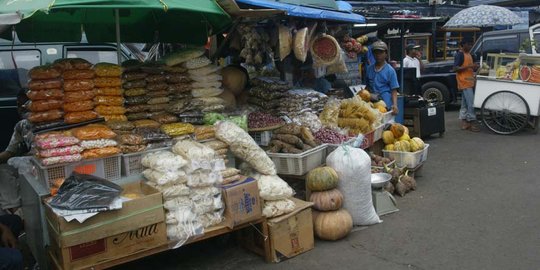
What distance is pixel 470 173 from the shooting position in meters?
6.88

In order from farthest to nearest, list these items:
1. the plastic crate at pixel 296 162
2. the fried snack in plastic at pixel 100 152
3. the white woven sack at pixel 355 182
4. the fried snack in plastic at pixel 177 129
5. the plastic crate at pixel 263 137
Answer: the plastic crate at pixel 263 137 < the plastic crate at pixel 296 162 < the white woven sack at pixel 355 182 < the fried snack in plastic at pixel 177 129 < the fried snack in plastic at pixel 100 152

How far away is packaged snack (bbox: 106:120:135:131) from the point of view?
425 centimetres

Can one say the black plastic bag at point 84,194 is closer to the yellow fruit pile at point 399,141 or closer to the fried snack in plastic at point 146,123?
the fried snack in plastic at point 146,123

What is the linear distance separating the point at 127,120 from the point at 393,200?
308cm

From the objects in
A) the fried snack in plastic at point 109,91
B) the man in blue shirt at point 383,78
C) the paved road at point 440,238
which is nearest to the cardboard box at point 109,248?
the paved road at point 440,238

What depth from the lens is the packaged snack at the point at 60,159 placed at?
3.69 m

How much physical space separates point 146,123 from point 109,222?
1.36 meters

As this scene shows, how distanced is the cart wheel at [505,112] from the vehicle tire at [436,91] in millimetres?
2977

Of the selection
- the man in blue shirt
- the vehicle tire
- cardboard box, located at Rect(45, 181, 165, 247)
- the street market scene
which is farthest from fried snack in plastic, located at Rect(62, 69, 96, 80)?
the vehicle tire

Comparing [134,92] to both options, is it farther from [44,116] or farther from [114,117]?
[44,116]

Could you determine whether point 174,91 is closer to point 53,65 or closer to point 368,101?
point 53,65

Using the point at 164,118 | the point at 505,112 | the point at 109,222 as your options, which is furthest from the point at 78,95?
the point at 505,112

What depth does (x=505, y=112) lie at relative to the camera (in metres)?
9.28

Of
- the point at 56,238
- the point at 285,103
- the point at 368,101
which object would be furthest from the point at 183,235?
the point at 368,101
